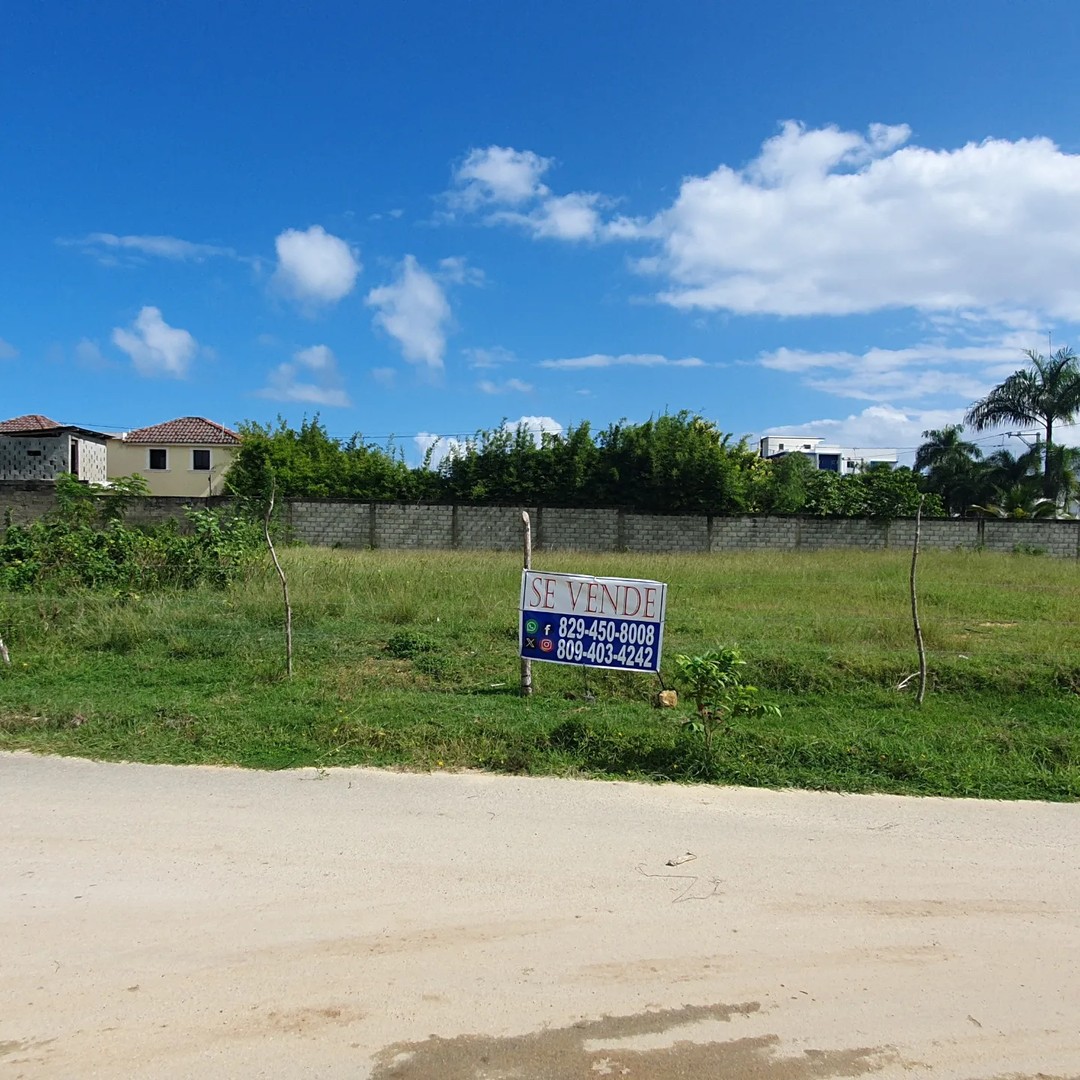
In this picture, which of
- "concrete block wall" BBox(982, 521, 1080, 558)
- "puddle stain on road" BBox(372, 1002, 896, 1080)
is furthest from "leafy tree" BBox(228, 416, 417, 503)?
"puddle stain on road" BBox(372, 1002, 896, 1080)

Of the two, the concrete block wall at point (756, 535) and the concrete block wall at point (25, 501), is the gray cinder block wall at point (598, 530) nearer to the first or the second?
the concrete block wall at point (756, 535)

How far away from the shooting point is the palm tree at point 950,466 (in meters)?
38.4

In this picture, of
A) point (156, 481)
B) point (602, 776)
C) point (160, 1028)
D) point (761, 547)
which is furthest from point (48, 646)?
point (156, 481)

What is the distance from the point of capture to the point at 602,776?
5402mm

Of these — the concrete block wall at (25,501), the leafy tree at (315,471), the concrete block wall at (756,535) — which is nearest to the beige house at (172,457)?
the leafy tree at (315,471)

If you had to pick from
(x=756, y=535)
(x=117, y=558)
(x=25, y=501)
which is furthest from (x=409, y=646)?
(x=25, y=501)

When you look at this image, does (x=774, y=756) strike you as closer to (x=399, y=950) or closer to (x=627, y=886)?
(x=627, y=886)

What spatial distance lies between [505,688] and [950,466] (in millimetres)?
38125

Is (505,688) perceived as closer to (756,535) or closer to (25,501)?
(756,535)

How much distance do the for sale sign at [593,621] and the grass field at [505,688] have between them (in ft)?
1.43

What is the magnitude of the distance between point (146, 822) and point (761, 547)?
20210 millimetres

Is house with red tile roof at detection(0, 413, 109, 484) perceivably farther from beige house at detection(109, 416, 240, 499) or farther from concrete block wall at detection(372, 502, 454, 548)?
concrete block wall at detection(372, 502, 454, 548)

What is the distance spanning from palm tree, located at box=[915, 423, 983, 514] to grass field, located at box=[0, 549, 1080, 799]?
28815 mm

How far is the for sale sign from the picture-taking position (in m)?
6.67
